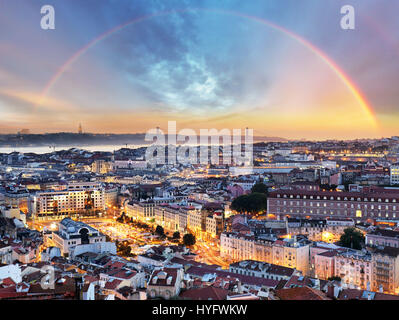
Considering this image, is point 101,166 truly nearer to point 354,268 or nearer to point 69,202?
point 69,202

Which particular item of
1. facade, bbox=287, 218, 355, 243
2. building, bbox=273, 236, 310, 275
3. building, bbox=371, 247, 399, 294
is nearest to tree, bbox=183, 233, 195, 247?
facade, bbox=287, 218, 355, 243

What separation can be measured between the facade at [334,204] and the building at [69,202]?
915 centimetres

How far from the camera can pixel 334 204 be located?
14.4 meters

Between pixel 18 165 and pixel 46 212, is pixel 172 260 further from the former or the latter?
pixel 18 165

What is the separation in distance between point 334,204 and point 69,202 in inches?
490

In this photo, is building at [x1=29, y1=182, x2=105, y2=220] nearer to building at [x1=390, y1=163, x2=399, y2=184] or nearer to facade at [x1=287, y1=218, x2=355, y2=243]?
facade at [x1=287, y1=218, x2=355, y2=243]

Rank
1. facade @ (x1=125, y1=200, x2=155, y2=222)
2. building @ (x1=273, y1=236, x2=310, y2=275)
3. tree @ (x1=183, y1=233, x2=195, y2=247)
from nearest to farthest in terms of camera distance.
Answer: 1. building @ (x1=273, y1=236, x2=310, y2=275)
2. tree @ (x1=183, y1=233, x2=195, y2=247)
3. facade @ (x1=125, y1=200, x2=155, y2=222)

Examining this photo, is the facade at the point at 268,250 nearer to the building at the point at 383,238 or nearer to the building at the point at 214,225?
the building at the point at 383,238

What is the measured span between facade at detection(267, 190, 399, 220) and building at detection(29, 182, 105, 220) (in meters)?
9.15

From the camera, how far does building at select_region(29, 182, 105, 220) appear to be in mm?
19000

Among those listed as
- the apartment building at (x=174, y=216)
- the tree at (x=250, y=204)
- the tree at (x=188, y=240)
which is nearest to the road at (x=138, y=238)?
the tree at (x=188, y=240)

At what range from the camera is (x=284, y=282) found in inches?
292
